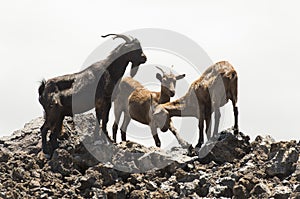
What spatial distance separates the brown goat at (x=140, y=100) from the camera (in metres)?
30.8

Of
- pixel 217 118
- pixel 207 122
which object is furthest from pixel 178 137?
pixel 217 118

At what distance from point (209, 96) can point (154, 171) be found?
3775mm

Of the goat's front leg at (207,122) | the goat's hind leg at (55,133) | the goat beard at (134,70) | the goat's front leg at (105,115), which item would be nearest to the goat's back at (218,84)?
the goat's front leg at (207,122)

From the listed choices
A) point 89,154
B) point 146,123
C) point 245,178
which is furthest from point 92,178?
point 146,123

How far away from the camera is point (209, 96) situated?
92.8 feet

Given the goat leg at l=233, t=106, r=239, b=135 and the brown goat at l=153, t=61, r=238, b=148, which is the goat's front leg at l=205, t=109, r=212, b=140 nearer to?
the brown goat at l=153, t=61, r=238, b=148

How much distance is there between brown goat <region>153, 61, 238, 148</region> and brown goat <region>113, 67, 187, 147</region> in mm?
689

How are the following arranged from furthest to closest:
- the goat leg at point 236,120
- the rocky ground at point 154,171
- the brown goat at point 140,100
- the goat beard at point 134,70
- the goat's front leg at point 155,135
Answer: the brown goat at point 140,100, the goat's front leg at point 155,135, the goat beard at point 134,70, the goat leg at point 236,120, the rocky ground at point 154,171

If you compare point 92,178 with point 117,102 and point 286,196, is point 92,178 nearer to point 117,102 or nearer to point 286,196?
point 286,196

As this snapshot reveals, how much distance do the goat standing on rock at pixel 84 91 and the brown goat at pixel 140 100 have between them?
7.84ft

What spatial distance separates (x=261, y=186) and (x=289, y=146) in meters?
1.96

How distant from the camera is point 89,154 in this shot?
2633 centimetres

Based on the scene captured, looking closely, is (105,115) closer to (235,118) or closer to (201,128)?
(201,128)

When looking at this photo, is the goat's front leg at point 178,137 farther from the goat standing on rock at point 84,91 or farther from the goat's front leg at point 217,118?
the goat standing on rock at point 84,91
